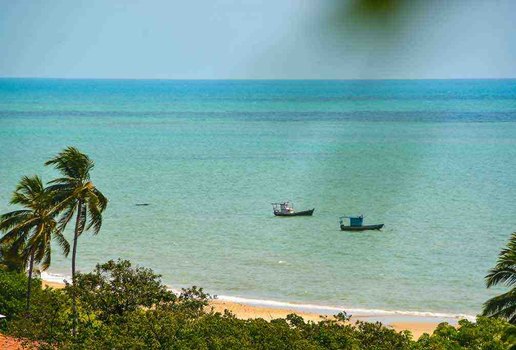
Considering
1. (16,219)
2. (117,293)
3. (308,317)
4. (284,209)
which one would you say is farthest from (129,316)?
(284,209)

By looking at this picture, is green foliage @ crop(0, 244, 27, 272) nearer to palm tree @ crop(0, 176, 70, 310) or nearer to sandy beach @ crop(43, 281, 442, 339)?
palm tree @ crop(0, 176, 70, 310)

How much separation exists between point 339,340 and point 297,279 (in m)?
22.8

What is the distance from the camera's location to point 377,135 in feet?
457

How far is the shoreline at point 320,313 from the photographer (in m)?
41.6

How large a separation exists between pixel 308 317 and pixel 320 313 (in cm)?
144

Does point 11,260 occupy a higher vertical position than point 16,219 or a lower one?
lower

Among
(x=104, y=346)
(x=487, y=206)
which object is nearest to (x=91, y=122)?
(x=487, y=206)

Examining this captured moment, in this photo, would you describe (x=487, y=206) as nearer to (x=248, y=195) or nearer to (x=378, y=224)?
(x=378, y=224)

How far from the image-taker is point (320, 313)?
43.5m

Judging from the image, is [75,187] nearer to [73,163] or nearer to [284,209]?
[73,163]

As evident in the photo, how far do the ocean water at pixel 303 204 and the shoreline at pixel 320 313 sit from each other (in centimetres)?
95

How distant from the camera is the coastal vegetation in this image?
26.2m

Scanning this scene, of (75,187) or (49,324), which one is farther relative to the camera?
(75,187)

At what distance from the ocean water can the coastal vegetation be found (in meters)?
15.2
